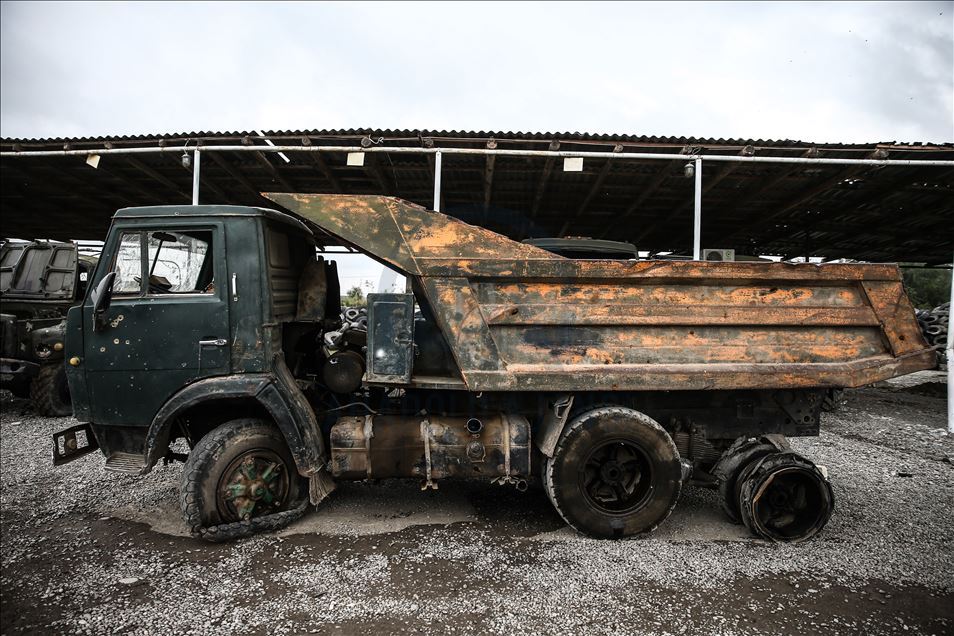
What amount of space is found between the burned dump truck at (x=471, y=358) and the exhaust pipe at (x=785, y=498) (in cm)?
1

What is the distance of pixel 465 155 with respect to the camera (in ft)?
23.0

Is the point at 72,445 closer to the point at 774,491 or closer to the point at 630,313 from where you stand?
the point at 630,313

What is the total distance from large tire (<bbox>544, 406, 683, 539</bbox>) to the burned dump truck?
0.01m

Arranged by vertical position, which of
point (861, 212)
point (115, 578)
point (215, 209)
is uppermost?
point (861, 212)

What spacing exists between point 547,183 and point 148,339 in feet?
21.7

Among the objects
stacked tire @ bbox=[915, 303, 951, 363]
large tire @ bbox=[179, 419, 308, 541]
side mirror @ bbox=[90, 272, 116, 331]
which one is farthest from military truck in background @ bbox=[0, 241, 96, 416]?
stacked tire @ bbox=[915, 303, 951, 363]

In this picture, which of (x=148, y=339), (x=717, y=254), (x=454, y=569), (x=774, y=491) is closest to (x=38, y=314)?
(x=148, y=339)

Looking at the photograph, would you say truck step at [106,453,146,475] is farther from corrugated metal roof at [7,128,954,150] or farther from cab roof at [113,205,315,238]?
corrugated metal roof at [7,128,954,150]

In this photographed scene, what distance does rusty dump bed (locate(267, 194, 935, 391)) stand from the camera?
3.17 m

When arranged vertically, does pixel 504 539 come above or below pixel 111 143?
below

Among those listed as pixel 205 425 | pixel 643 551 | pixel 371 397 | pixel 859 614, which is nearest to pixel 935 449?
pixel 859 614

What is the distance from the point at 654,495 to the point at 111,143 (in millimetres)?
8709

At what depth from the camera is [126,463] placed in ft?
10.8

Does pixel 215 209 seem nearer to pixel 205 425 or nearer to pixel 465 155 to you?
pixel 205 425
